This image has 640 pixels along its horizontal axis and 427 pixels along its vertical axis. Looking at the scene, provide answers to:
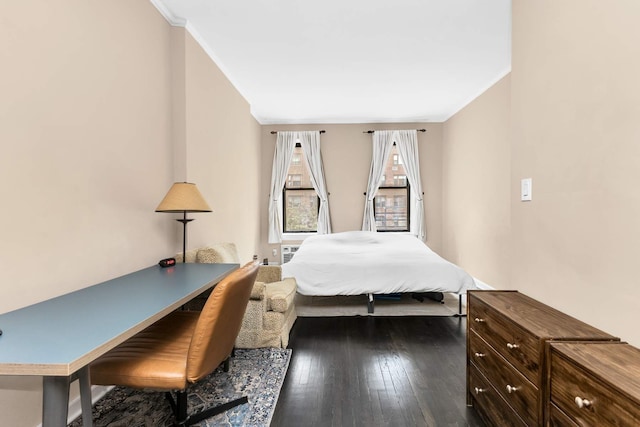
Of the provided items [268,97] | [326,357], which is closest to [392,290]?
[326,357]

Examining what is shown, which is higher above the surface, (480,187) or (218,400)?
(480,187)

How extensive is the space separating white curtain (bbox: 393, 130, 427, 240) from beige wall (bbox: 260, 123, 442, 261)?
0.45ft

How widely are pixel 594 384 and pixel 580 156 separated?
87 centimetres

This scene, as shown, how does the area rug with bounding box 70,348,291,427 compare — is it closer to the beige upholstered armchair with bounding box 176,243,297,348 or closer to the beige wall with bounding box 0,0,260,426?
the beige upholstered armchair with bounding box 176,243,297,348

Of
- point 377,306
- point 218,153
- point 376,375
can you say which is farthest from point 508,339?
point 218,153

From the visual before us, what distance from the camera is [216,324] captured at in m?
1.30

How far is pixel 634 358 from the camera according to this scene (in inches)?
38.6

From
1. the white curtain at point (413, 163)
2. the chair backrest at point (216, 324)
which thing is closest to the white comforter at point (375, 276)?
the chair backrest at point (216, 324)

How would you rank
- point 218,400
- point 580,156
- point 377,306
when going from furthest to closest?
point 377,306 → point 218,400 → point 580,156

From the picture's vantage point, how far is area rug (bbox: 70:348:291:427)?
1707 millimetres

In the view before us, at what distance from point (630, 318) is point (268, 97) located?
4.17m

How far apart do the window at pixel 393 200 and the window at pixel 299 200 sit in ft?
3.77

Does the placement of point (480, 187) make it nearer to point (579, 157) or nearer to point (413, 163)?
point (413, 163)

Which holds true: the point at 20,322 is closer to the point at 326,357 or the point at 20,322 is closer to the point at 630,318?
the point at 326,357
